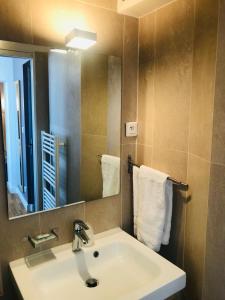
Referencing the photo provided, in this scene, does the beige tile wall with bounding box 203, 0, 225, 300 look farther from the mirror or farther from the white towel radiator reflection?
the white towel radiator reflection

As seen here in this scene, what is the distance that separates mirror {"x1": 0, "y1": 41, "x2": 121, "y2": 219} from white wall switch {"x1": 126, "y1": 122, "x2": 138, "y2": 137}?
72mm

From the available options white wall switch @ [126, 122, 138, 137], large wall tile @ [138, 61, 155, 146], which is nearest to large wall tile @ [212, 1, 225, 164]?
large wall tile @ [138, 61, 155, 146]

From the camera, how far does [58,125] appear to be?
136 centimetres

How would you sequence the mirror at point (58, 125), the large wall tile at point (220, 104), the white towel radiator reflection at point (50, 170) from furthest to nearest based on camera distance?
the white towel radiator reflection at point (50, 170)
the mirror at point (58, 125)
the large wall tile at point (220, 104)

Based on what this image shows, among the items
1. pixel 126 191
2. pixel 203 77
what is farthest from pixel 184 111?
pixel 126 191

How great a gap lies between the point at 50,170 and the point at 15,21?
28.8 inches

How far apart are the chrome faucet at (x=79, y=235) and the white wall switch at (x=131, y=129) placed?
60 centimetres

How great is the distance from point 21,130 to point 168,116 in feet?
2.57

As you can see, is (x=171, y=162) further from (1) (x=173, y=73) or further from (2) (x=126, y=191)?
(1) (x=173, y=73)

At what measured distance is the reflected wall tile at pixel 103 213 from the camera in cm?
151

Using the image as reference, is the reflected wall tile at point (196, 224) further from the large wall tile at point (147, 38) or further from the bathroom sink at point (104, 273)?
the large wall tile at point (147, 38)

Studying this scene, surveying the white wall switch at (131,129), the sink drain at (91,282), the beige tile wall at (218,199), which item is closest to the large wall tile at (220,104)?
the beige tile wall at (218,199)

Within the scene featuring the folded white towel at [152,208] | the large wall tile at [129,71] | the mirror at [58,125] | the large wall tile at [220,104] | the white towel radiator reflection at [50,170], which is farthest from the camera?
the large wall tile at [129,71]

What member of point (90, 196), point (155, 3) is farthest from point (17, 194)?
point (155, 3)
